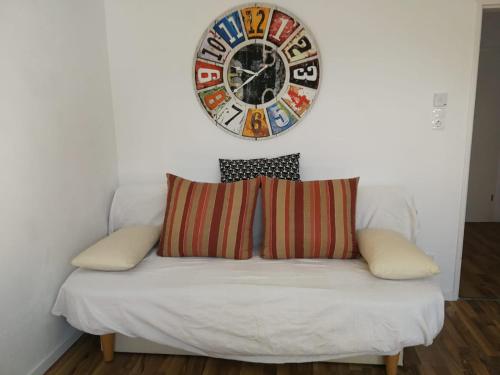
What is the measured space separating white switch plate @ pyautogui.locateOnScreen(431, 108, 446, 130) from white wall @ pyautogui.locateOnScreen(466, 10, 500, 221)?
2.39 meters

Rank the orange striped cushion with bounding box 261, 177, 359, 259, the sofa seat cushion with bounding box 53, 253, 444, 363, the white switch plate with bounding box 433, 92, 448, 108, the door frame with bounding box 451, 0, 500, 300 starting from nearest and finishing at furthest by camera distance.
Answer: the sofa seat cushion with bounding box 53, 253, 444, 363 < the orange striped cushion with bounding box 261, 177, 359, 259 < the door frame with bounding box 451, 0, 500, 300 < the white switch plate with bounding box 433, 92, 448, 108

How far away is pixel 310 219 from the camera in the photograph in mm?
1960

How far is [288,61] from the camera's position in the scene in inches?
90.0

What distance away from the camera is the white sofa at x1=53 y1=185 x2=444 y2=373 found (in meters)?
1.54

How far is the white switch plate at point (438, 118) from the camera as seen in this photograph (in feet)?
7.34

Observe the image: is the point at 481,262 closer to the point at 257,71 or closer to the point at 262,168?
the point at 262,168

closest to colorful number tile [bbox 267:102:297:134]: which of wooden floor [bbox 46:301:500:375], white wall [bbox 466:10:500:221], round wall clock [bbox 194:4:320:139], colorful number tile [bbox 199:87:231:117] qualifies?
round wall clock [bbox 194:4:320:139]

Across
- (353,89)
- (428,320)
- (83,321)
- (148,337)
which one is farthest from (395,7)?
(83,321)

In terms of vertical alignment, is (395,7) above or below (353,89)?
above

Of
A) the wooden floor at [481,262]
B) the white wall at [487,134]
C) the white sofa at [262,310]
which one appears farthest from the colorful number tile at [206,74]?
the white wall at [487,134]

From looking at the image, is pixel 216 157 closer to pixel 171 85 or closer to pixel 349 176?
pixel 171 85

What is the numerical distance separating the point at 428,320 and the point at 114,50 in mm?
2475

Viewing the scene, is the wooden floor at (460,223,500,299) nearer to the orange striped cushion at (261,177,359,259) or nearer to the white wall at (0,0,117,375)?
the orange striped cushion at (261,177,359,259)

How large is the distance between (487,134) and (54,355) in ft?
15.6
